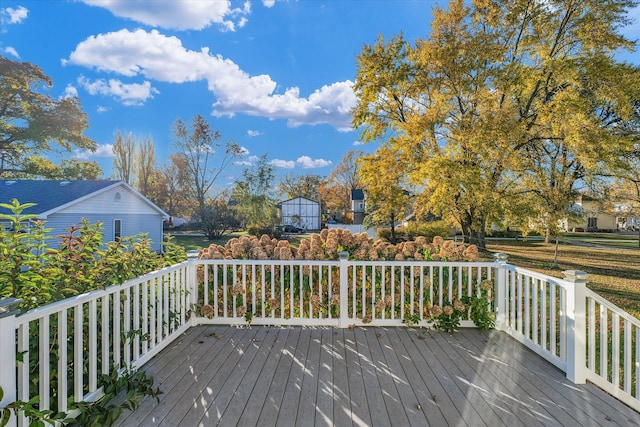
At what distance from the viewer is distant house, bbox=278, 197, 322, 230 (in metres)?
29.7

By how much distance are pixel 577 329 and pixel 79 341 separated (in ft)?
10.6

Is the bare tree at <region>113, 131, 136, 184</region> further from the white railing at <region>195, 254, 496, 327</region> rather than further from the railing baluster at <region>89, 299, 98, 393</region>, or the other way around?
the railing baluster at <region>89, 299, 98, 393</region>

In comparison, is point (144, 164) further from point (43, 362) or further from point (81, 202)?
point (43, 362)

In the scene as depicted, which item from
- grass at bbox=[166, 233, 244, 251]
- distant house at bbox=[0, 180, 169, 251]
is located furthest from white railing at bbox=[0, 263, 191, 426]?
grass at bbox=[166, 233, 244, 251]

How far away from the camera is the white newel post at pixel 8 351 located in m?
1.30

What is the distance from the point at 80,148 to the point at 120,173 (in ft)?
18.7

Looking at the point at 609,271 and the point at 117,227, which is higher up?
the point at 117,227

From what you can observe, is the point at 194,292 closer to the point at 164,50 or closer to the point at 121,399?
the point at 121,399

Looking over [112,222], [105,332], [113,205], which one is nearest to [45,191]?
[113,205]

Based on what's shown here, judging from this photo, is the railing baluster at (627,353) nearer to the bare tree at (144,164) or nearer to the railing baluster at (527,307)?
the railing baluster at (527,307)

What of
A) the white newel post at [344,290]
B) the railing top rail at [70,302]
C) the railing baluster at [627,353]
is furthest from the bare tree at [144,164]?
the railing baluster at [627,353]

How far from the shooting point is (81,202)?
10.8 metres

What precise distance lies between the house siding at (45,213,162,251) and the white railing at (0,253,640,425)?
758cm

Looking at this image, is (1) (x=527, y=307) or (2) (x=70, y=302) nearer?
(2) (x=70, y=302)
